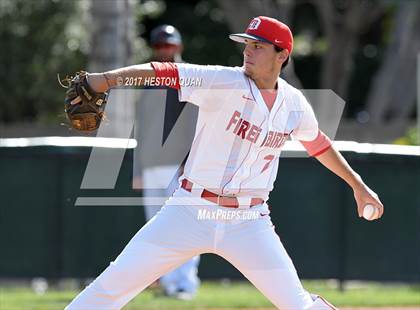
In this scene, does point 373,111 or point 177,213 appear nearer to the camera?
point 177,213

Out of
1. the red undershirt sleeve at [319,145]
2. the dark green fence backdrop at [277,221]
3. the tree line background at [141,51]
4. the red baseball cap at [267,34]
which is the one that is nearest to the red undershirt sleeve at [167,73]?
the red baseball cap at [267,34]

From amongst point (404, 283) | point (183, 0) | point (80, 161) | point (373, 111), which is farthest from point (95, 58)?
point (183, 0)

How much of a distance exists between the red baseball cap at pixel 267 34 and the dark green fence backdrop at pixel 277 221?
171 inches

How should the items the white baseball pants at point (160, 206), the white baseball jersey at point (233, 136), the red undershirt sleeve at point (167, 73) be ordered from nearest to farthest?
the red undershirt sleeve at point (167, 73) → the white baseball jersey at point (233, 136) → the white baseball pants at point (160, 206)

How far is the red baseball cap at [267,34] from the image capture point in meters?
5.48

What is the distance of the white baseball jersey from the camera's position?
5.35 meters

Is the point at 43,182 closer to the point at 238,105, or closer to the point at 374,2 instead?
the point at 238,105

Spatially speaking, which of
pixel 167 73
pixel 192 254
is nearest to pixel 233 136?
pixel 167 73

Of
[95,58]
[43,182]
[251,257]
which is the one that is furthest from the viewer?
[95,58]

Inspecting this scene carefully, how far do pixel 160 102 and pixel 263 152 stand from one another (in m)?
3.64

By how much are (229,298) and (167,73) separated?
4.69 metres

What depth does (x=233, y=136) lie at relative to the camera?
17.8 feet

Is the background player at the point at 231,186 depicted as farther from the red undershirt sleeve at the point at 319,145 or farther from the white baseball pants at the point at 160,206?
the white baseball pants at the point at 160,206

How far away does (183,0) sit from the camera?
2792cm
